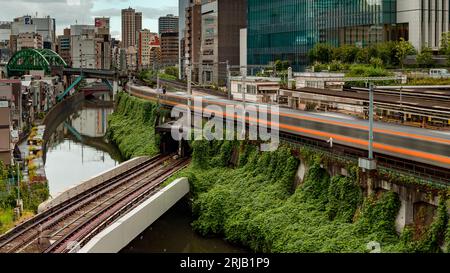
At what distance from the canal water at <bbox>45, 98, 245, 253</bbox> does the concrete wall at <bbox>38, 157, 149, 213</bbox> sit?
0.63 m

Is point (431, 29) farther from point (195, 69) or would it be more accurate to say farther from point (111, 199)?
point (195, 69)

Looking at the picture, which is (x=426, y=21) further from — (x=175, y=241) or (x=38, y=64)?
(x=38, y=64)

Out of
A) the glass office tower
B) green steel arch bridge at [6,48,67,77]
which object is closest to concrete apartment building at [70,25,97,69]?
green steel arch bridge at [6,48,67,77]

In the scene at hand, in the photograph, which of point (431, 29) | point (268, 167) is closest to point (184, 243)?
point (268, 167)

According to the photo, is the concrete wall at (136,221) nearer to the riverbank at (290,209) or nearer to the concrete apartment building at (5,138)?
the riverbank at (290,209)

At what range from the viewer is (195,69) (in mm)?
106562

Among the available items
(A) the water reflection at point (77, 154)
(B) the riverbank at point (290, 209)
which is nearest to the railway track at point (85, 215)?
(A) the water reflection at point (77, 154)

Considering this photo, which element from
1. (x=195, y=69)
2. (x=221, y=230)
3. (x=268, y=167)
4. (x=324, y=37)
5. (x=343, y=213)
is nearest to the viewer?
(x=343, y=213)

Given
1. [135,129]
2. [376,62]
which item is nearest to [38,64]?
[135,129]

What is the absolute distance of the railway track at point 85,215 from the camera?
76.6ft

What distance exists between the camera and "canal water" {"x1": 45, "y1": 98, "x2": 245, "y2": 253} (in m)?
25.8

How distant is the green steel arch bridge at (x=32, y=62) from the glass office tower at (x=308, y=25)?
179 feet

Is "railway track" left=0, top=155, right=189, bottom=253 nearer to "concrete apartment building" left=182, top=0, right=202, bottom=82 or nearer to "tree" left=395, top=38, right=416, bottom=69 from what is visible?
"tree" left=395, top=38, right=416, bottom=69
